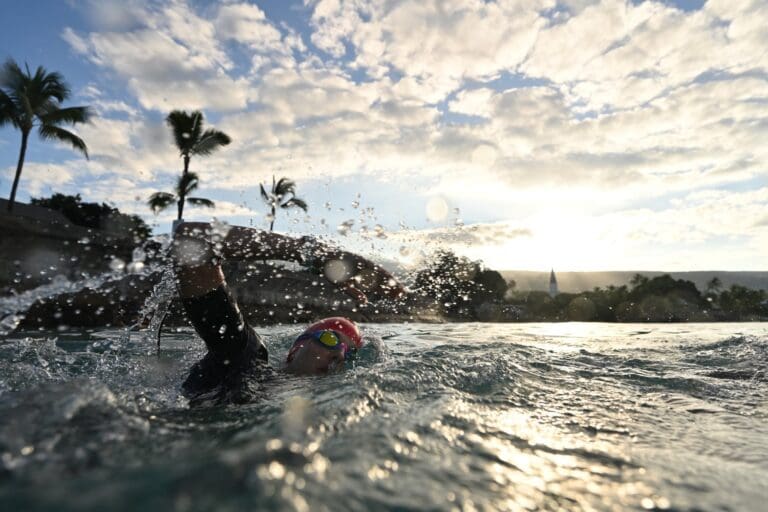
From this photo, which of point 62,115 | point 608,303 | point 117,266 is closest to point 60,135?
point 62,115

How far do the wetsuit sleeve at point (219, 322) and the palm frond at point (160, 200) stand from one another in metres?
25.4

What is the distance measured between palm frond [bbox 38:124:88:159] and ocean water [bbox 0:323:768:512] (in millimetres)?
24347

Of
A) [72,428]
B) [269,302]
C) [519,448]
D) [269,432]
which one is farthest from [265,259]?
[269,302]

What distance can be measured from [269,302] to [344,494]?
17264mm

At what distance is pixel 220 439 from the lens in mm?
1893

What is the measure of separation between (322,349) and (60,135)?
25.5m

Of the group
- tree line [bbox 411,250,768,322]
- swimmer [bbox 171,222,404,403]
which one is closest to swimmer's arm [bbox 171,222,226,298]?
swimmer [bbox 171,222,404,403]

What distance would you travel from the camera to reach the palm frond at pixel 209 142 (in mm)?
25078

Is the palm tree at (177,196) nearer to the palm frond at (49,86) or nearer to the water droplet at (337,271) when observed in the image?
the palm frond at (49,86)

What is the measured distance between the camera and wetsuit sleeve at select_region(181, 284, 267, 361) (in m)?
2.92

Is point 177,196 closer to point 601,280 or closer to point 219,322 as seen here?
point 219,322

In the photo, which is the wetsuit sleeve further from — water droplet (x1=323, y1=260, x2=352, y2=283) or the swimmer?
water droplet (x1=323, y1=260, x2=352, y2=283)

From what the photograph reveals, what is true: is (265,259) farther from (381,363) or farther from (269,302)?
(269,302)

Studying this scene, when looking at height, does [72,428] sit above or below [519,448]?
above
